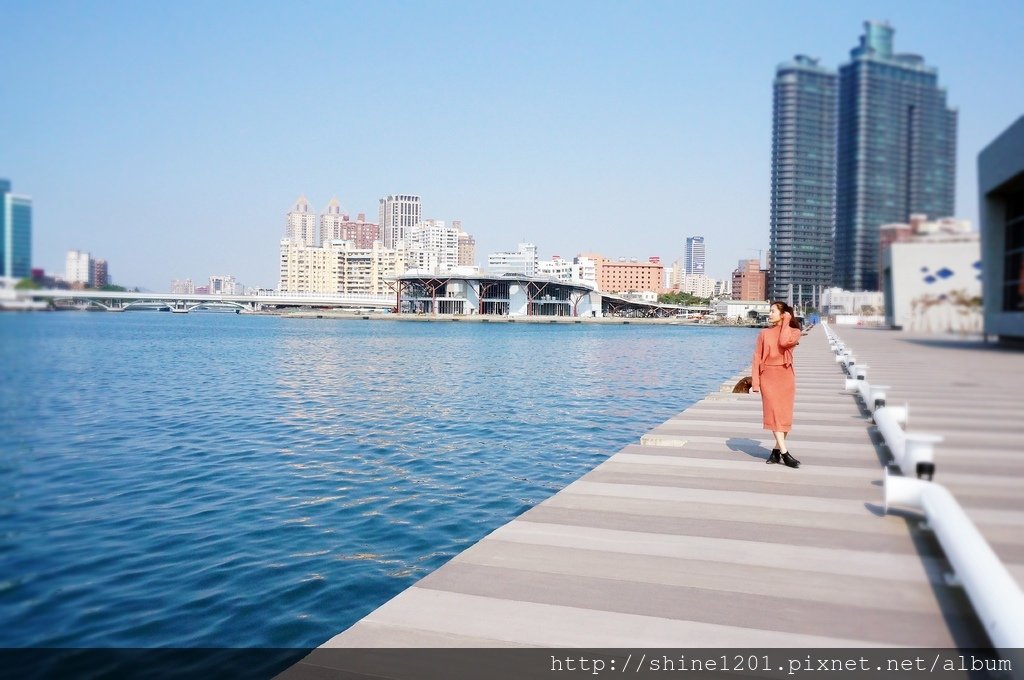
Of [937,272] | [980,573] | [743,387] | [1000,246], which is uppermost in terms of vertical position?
[1000,246]

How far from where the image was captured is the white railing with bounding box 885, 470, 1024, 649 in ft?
11.1

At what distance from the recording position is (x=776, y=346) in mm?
8602

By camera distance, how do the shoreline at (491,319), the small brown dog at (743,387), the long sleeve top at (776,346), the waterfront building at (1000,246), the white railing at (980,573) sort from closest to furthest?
1. the white railing at (980,573)
2. the long sleeve top at (776,346)
3. the small brown dog at (743,387)
4. the waterfront building at (1000,246)
5. the shoreline at (491,319)

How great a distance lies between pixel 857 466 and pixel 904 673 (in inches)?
213

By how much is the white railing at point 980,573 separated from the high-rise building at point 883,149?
23.6 feet

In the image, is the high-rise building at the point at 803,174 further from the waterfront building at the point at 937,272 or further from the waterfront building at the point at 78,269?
the waterfront building at the point at 78,269

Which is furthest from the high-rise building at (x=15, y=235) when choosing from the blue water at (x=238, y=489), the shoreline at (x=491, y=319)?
the shoreline at (x=491, y=319)

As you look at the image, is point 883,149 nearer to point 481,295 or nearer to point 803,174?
point 803,174

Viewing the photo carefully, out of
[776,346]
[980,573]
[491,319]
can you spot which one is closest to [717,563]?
[980,573]

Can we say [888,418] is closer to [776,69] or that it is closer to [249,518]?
[249,518]

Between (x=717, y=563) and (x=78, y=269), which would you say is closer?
(x=717, y=563)

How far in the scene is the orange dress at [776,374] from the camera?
851cm

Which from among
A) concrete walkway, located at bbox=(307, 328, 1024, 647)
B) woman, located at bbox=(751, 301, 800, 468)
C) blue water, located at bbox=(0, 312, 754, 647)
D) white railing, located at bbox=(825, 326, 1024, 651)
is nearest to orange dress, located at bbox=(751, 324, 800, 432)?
woman, located at bbox=(751, 301, 800, 468)

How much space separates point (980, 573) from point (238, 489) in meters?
11.9
